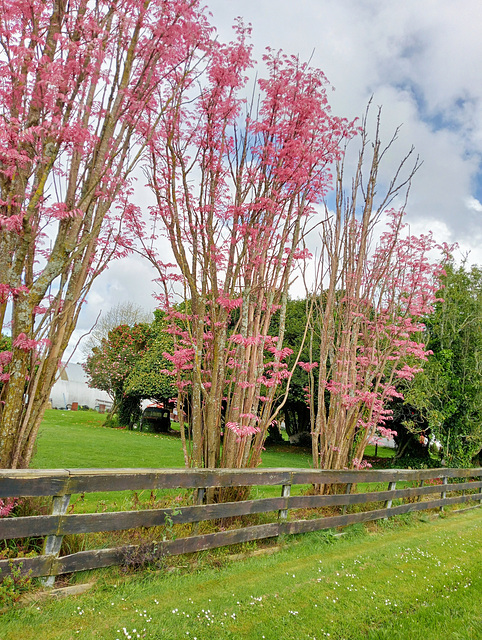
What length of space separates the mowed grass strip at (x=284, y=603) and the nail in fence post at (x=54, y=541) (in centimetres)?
18

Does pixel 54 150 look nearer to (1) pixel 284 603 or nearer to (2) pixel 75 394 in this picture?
(1) pixel 284 603

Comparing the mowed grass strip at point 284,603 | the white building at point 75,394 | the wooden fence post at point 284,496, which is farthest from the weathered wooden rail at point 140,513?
the white building at point 75,394

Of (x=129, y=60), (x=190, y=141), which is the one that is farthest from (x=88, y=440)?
(x=129, y=60)

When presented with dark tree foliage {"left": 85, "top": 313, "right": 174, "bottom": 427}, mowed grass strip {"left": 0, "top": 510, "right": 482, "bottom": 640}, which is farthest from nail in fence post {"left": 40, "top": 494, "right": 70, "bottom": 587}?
dark tree foliage {"left": 85, "top": 313, "right": 174, "bottom": 427}

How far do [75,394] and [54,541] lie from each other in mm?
54085

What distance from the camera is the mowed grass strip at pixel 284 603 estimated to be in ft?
11.4

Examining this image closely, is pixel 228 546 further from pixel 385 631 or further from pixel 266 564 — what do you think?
pixel 385 631

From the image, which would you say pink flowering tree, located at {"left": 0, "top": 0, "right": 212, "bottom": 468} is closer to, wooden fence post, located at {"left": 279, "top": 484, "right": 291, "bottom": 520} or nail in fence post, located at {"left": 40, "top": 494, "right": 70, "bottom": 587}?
nail in fence post, located at {"left": 40, "top": 494, "right": 70, "bottom": 587}

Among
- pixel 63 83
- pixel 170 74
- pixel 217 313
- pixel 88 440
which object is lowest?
pixel 88 440

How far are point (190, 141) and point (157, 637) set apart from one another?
19.6ft

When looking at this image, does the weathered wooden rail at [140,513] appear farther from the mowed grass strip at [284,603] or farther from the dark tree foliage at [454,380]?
the dark tree foliage at [454,380]

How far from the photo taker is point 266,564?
5262 millimetres

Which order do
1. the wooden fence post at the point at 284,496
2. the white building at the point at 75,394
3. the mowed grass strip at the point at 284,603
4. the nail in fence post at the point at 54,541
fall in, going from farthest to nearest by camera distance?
the white building at the point at 75,394
the wooden fence post at the point at 284,496
the nail in fence post at the point at 54,541
the mowed grass strip at the point at 284,603

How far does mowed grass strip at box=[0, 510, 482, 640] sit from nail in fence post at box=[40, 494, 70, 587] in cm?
18
